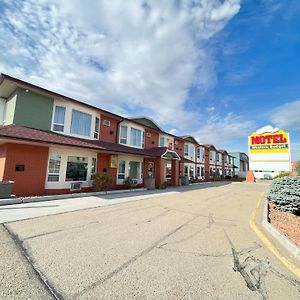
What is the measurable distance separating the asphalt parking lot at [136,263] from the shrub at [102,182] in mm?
7648

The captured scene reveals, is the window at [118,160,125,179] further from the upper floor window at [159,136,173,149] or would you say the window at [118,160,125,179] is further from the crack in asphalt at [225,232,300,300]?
the crack in asphalt at [225,232,300,300]

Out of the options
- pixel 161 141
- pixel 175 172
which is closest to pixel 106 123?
pixel 161 141

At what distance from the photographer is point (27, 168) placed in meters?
Answer: 11.2

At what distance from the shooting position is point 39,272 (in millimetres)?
3525

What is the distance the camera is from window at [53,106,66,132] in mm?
13594

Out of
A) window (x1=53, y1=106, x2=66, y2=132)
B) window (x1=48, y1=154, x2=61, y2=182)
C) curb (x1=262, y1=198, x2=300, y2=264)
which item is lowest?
curb (x1=262, y1=198, x2=300, y2=264)

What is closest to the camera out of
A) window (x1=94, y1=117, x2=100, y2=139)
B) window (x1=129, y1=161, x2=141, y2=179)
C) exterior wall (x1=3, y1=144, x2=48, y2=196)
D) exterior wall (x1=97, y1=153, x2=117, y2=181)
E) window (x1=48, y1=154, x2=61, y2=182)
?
exterior wall (x1=3, y1=144, x2=48, y2=196)

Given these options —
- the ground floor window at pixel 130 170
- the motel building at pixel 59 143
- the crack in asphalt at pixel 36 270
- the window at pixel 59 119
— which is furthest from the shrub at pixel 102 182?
the crack in asphalt at pixel 36 270

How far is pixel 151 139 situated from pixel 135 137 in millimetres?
3279

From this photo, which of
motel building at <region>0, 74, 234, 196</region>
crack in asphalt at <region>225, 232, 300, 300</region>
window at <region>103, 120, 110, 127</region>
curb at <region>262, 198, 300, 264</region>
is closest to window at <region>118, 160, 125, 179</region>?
motel building at <region>0, 74, 234, 196</region>

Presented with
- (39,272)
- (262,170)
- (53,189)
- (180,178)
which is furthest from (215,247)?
(262,170)

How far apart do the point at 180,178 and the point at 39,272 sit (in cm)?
2369

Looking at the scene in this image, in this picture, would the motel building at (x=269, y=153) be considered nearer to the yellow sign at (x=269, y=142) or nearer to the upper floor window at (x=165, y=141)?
the yellow sign at (x=269, y=142)

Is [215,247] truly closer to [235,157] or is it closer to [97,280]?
[97,280]
